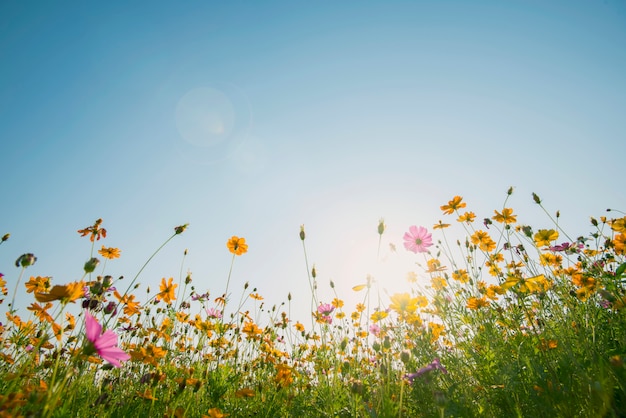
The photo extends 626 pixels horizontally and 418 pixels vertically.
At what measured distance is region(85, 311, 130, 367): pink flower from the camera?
108cm

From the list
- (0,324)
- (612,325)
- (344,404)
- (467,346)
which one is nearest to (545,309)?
(612,325)

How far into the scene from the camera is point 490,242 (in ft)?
11.8

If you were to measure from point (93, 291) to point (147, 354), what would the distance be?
558mm

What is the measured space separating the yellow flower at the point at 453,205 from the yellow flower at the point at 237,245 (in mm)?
2575

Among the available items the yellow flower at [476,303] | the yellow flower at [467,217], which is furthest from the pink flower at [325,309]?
the yellow flower at [467,217]

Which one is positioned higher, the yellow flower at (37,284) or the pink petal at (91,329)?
the yellow flower at (37,284)

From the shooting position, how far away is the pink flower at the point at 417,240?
3551 mm

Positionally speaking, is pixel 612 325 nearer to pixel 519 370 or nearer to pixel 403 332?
pixel 519 370

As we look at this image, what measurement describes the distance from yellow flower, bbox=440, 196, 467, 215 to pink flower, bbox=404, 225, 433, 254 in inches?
20.3

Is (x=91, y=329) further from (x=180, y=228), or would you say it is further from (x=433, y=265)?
(x=433, y=265)

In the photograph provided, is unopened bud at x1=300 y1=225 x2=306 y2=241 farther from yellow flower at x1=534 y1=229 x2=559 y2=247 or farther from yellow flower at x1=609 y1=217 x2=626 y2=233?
yellow flower at x1=609 y1=217 x2=626 y2=233

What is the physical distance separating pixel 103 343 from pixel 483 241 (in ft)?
12.6

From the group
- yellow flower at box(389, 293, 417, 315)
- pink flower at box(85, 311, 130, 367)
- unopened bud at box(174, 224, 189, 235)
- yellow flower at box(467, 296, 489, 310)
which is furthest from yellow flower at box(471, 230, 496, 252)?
pink flower at box(85, 311, 130, 367)

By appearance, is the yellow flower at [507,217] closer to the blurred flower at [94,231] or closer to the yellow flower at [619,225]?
the yellow flower at [619,225]
